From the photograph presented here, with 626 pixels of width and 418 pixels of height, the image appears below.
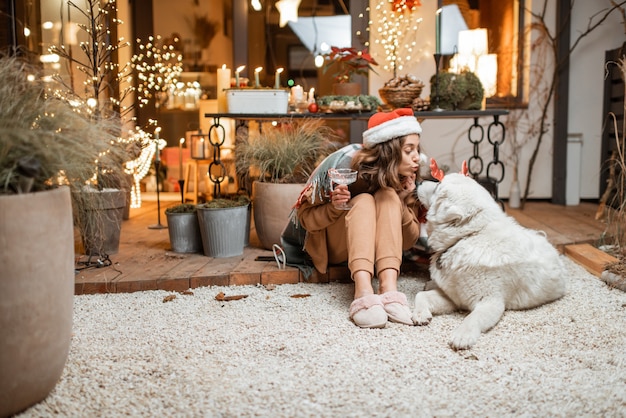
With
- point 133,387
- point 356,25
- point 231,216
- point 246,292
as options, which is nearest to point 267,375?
point 133,387

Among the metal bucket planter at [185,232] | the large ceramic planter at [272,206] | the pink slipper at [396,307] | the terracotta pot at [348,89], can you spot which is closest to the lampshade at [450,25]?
the terracotta pot at [348,89]

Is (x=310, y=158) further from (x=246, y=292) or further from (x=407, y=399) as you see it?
(x=407, y=399)

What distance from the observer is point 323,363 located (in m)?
2.08

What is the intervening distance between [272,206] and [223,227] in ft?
1.00

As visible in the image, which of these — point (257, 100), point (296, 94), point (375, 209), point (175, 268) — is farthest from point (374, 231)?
point (296, 94)

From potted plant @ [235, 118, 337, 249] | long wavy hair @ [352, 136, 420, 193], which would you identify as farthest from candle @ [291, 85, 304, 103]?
long wavy hair @ [352, 136, 420, 193]

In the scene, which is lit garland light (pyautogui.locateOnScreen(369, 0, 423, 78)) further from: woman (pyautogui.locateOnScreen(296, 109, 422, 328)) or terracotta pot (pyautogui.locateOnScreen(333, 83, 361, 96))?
woman (pyautogui.locateOnScreen(296, 109, 422, 328))

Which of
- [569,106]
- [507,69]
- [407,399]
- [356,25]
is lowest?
[407,399]

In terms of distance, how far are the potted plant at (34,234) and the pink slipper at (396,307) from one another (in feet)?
4.15

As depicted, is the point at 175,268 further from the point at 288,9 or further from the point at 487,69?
the point at 288,9

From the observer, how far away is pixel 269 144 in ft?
11.7

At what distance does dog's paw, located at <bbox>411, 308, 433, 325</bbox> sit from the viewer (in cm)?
245

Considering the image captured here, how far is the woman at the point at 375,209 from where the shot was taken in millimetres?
2557

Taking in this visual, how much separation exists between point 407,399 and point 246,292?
4.39 feet
